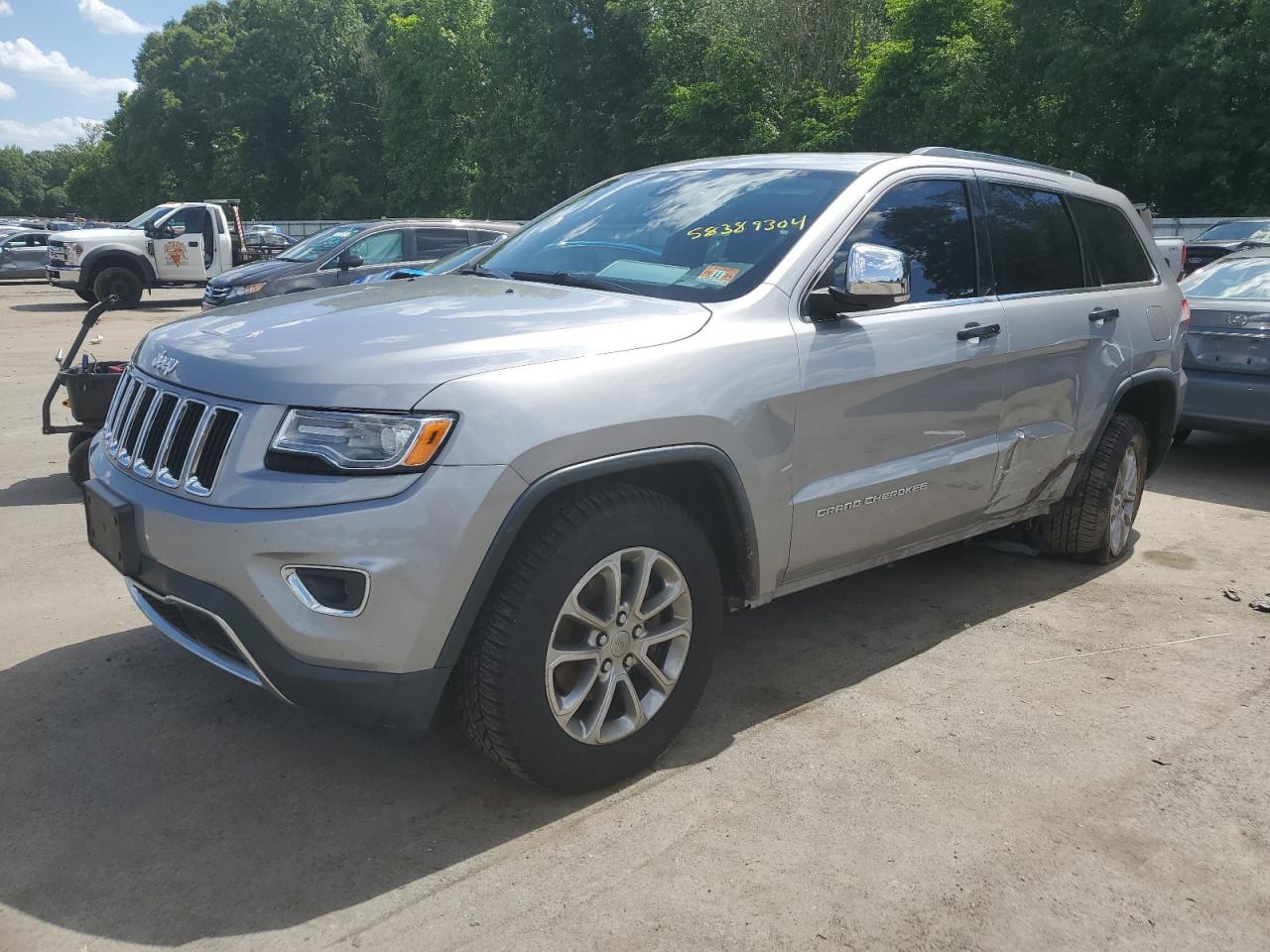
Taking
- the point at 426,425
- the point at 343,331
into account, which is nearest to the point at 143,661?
the point at 343,331

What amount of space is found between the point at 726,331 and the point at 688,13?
133ft

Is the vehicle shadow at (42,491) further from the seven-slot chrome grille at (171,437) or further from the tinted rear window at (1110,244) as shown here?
the tinted rear window at (1110,244)

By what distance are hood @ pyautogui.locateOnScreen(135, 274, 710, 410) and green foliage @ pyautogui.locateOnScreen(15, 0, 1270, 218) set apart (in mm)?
24298

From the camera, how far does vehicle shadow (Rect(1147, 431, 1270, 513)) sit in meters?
7.12

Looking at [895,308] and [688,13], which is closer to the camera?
[895,308]

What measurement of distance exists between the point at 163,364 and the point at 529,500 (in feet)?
3.96

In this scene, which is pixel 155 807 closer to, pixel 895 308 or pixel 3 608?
pixel 3 608

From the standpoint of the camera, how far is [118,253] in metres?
20.6

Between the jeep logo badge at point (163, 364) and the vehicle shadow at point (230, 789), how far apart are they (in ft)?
3.78

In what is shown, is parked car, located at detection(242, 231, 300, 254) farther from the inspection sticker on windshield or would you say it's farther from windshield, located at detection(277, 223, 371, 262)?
the inspection sticker on windshield

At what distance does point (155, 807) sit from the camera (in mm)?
3025

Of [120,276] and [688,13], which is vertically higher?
[688,13]

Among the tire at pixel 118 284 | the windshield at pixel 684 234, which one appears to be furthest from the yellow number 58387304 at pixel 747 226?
the tire at pixel 118 284

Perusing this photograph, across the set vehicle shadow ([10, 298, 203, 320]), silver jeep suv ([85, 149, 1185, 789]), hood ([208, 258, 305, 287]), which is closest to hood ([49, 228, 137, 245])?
vehicle shadow ([10, 298, 203, 320])
